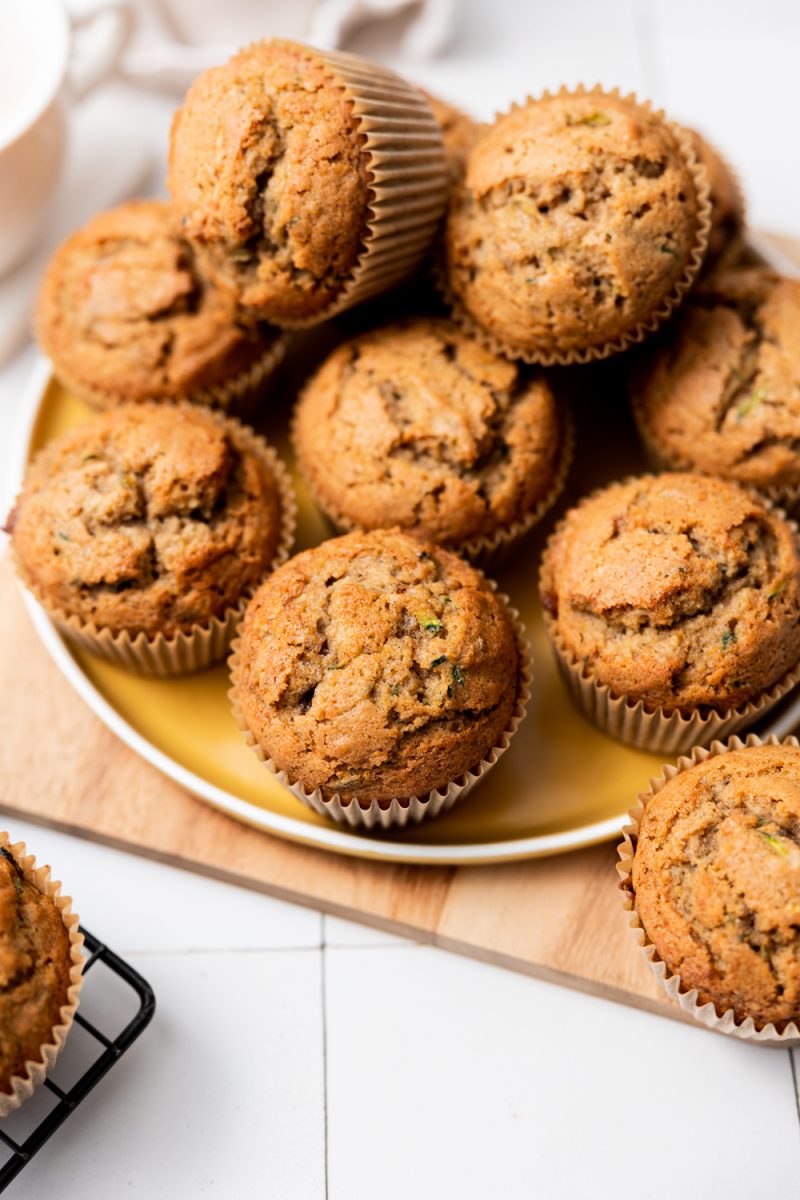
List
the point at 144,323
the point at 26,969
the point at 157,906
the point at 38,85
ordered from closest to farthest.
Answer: the point at 26,969 < the point at 157,906 < the point at 144,323 < the point at 38,85

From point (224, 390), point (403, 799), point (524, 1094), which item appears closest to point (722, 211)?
point (224, 390)

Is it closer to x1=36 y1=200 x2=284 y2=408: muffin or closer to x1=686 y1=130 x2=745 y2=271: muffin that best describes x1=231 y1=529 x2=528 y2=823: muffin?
x1=36 y1=200 x2=284 y2=408: muffin

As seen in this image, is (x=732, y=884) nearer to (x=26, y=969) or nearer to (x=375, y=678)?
(x=375, y=678)

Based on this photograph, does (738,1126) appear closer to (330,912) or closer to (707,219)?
(330,912)

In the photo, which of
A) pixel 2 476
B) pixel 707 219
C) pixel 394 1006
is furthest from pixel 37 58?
pixel 394 1006

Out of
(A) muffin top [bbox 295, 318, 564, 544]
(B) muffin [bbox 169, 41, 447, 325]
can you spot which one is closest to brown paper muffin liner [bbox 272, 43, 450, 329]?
(B) muffin [bbox 169, 41, 447, 325]

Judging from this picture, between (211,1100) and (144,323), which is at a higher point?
(144,323)
